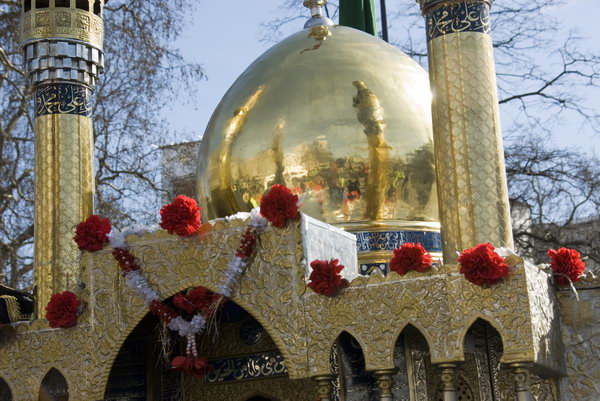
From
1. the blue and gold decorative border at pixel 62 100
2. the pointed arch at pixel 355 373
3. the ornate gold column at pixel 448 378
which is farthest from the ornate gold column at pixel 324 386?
the blue and gold decorative border at pixel 62 100

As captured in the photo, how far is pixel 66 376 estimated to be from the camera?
10734mm

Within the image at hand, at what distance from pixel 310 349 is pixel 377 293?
71cm

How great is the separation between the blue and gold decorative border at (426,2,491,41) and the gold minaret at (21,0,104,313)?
3995mm

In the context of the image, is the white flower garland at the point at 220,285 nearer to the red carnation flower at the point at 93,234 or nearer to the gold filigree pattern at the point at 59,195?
the red carnation flower at the point at 93,234

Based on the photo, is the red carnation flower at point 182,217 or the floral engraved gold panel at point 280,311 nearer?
the floral engraved gold panel at point 280,311

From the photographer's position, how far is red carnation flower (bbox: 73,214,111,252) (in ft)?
35.0

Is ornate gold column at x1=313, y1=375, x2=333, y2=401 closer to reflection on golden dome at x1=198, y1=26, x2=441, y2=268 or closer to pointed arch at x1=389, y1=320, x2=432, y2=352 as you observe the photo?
pointed arch at x1=389, y1=320, x2=432, y2=352

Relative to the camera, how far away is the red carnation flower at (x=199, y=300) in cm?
1027

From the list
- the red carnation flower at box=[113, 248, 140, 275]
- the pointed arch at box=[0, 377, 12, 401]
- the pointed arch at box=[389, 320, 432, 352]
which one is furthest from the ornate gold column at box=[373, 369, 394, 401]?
the pointed arch at box=[0, 377, 12, 401]

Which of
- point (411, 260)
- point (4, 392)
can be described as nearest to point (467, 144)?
point (411, 260)

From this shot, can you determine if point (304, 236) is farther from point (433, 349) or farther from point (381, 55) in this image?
point (381, 55)

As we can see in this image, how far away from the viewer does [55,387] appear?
1116 centimetres

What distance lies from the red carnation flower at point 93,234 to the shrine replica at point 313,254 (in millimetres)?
15

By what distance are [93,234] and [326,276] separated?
2.27 metres
